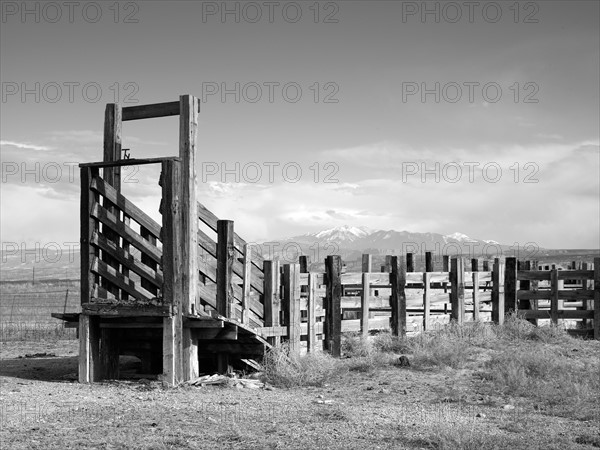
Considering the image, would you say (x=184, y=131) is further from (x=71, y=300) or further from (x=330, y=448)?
(x=71, y=300)

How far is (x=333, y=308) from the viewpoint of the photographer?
15609 millimetres

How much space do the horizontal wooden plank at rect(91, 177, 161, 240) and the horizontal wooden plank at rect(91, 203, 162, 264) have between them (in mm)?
208

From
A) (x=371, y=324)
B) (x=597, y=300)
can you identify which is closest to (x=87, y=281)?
(x=371, y=324)

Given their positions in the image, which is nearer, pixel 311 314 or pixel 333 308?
pixel 311 314

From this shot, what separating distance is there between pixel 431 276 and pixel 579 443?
9.67 meters

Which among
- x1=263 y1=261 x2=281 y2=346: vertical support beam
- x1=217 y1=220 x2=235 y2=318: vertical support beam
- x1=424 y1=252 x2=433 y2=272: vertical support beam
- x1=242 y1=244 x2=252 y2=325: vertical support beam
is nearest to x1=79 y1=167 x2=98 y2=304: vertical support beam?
x1=217 y1=220 x2=235 y2=318: vertical support beam

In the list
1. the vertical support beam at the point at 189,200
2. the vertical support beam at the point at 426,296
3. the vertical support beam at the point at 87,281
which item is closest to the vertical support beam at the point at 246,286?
the vertical support beam at the point at 189,200

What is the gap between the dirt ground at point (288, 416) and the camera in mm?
8414

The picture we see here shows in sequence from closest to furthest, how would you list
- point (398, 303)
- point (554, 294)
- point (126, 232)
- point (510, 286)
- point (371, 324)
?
point (126, 232)
point (398, 303)
point (371, 324)
point (554, 294)
point (510, 286)

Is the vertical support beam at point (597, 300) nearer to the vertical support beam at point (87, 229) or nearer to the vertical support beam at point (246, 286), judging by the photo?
the vertical support beam at point (246, 286)

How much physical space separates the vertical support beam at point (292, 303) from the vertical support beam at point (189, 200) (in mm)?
2118

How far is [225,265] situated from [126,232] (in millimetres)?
1847

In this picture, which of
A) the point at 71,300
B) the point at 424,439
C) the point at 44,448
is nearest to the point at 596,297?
the point at 424,439

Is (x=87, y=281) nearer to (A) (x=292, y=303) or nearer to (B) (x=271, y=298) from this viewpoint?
(B) (x=271, y=298)
